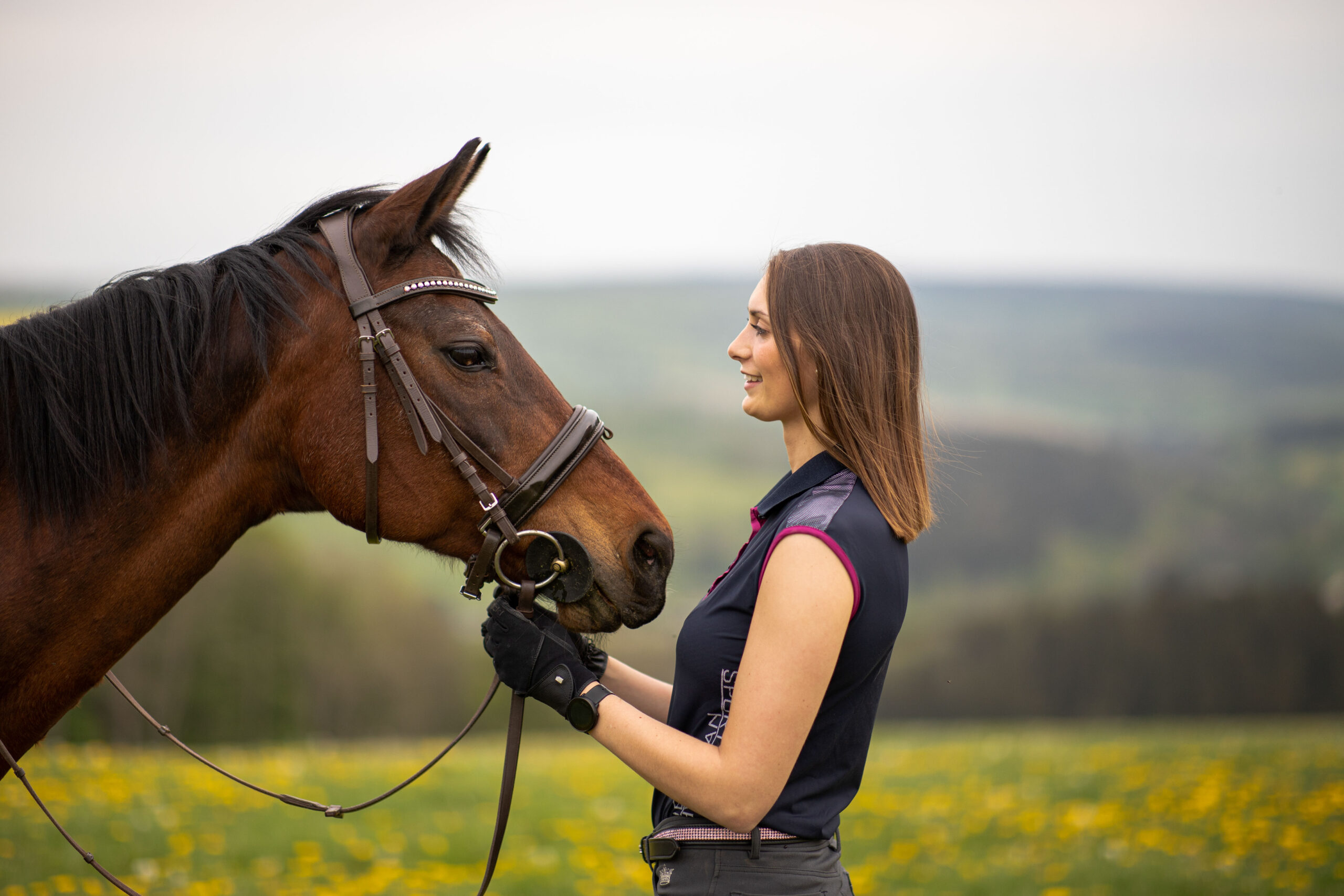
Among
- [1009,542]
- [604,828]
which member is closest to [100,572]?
[604,828]

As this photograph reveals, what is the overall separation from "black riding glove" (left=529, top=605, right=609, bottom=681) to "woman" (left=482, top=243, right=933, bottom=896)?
14 mm

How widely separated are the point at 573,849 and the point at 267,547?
63.6 ft

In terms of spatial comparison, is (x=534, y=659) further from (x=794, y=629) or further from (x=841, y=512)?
(x=841, y=512)

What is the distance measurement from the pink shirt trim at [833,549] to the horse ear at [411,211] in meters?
1.39

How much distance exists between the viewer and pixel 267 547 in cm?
2267

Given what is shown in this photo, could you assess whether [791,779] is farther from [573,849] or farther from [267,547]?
[267,547]

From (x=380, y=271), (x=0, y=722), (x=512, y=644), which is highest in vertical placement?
(x=380, y=271)

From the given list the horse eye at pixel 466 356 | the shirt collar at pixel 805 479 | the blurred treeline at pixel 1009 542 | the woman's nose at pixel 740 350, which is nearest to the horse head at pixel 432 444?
the horse eye at pixel 466 356

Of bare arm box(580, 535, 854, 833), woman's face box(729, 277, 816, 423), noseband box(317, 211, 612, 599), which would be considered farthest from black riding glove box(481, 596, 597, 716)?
woman's face box(729, 277, 816, 423)

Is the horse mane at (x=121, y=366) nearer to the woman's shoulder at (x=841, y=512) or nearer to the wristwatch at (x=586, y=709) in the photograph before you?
the wristwatch at (x=586, y=709)

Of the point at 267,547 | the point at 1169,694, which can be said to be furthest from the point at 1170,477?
the point at 267,547

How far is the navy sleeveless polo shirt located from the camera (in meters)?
1.98

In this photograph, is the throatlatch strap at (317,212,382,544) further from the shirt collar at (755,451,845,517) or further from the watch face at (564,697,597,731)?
the shirt collar at (755,451,845,517)

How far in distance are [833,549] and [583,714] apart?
71 centimetres
